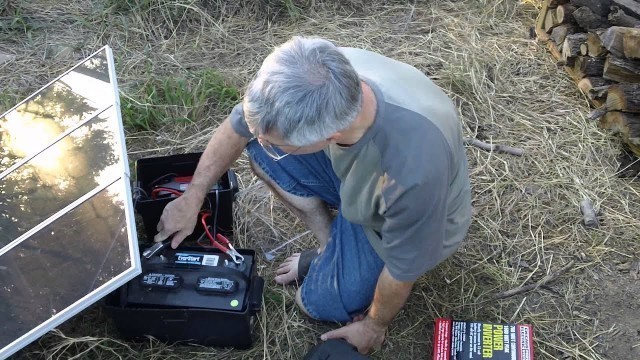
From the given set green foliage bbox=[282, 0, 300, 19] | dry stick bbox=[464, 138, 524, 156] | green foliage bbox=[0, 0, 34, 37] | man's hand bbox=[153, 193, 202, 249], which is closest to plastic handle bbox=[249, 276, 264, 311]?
man's hand bbox=[153, 193, 202, 249]

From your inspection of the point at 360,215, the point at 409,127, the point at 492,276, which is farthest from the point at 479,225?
the point at 409,127

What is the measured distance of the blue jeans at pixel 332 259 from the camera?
3.02m

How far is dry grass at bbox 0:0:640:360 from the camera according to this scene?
313 cm

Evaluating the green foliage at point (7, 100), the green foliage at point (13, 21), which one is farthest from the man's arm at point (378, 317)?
the green foliage at point (13, 21)

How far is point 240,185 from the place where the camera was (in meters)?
3.81

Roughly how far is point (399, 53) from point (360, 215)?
2.44 metres

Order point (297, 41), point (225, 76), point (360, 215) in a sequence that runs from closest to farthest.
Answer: point (297, 41) → point (360, 215) → point (225, 76)

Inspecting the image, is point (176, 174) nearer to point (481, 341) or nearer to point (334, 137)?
point (334, 137)

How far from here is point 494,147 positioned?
406 cm

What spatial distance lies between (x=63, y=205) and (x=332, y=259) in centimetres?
123

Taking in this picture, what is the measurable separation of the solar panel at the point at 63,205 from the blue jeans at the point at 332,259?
0.73 metres

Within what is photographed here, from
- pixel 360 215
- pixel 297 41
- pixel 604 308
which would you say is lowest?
pixel 604 308

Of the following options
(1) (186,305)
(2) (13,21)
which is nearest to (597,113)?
(1) (186,305)

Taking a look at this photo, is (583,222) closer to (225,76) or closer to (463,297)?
(463,297)
